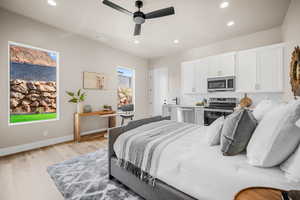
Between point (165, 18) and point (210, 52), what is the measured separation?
2158 mm

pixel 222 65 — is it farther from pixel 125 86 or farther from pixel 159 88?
pixel 125 86

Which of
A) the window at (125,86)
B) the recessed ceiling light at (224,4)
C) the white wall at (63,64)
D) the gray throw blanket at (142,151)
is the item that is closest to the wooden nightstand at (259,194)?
the gray throw blanket at (142,151)

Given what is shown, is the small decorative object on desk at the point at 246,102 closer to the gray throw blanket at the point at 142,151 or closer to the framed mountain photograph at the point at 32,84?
the gray throw blanket at the point at 142,151

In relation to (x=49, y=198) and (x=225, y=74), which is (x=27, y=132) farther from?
(x=225, y=74)

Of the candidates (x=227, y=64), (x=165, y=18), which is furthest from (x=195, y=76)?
(x=165, y=18)

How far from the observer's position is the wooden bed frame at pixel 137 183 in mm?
1179

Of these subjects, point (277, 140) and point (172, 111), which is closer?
point (277, 140)

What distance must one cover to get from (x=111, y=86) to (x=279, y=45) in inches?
185

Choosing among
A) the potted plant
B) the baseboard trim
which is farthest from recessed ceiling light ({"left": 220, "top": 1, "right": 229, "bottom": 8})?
the baseboard trim

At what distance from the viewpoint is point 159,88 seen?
5723mm

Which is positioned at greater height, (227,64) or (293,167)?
(227,64)

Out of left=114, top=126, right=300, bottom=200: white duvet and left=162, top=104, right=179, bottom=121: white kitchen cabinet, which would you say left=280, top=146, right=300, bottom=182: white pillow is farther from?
left=162, top=104, right=179, bottom=121: white kitchen cabinet

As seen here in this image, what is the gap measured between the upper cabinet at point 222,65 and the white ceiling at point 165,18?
60 centimetres

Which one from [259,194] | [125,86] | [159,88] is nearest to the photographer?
[259,194]
